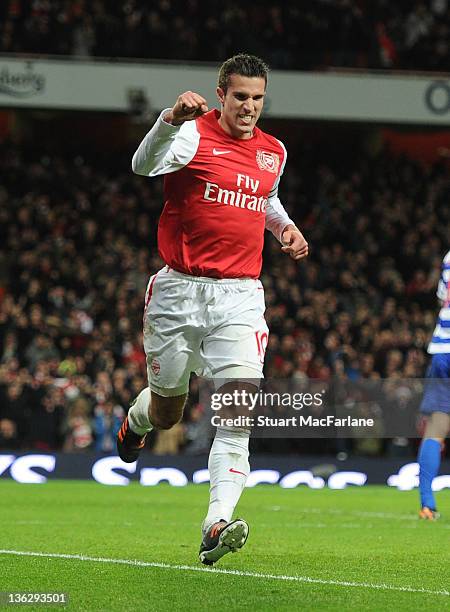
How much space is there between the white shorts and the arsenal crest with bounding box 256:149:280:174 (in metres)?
0.64

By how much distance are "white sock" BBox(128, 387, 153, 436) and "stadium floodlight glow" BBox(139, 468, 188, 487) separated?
8154mm

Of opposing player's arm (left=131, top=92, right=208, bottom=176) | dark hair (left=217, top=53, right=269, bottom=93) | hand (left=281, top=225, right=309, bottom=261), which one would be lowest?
hand (left=281, top=225, right=309, bottom=261)

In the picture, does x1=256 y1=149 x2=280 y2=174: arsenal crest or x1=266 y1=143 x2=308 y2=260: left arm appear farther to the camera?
x1=256 y1=149 x2=280 y2=174: arsenal crest

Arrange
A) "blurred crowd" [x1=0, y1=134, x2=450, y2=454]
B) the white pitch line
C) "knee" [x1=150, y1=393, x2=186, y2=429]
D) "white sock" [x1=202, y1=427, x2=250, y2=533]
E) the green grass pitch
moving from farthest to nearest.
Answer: "blurred crowd" [x1=0, y1=134, x2=450, y2=454], "knee" [x1=150, y1=393, x2=186, y2=429], "white sock" [x1=202, y1=427, x2=250, y2=533], the white pitch line, the green grass pitch

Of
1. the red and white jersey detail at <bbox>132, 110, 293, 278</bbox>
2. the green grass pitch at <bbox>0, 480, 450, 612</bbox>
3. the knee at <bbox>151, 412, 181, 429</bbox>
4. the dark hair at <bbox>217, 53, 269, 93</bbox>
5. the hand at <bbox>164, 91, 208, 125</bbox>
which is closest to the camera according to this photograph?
the green grass pitch at <bbox>0, 480, 450, 612</bbox>

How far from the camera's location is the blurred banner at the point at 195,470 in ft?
51.4

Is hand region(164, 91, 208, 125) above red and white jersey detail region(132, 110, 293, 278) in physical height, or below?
above

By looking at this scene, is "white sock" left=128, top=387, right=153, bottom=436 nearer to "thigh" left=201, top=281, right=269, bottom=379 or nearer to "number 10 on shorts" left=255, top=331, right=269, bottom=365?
"thigh" left=201, top=281, right=269, bottom=379

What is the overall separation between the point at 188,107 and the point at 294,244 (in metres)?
1.12

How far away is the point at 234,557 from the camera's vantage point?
6934 millimetres

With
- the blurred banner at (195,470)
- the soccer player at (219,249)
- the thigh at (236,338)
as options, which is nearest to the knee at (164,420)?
the soccer player at (219,249)

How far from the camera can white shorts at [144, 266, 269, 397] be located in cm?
650

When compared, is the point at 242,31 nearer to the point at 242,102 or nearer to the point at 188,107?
the point at 242,102

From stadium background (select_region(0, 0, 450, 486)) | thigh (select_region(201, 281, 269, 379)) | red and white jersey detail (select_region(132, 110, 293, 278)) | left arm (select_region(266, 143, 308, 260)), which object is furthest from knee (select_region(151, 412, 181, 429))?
stadium background (select_region(0, 0, 450, 486))
